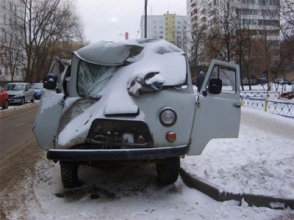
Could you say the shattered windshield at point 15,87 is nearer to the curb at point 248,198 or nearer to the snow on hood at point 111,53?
the snow on hood at point 111,53

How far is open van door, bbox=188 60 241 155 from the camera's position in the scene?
5078 mm

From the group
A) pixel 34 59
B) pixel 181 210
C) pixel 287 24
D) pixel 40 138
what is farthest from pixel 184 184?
pixel 34 59

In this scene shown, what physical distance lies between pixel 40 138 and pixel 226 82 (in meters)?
3.03

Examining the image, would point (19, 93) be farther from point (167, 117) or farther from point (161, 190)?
point (167, 117)

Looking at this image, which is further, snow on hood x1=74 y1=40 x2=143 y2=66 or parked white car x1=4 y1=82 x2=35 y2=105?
parked white car x1=4 y1=82 x2=35 y2=105

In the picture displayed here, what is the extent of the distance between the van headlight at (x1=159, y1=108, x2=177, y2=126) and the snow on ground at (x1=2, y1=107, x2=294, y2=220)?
1099 millimetres

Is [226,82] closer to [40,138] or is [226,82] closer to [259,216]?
[259,216]

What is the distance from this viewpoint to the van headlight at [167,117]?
15.5ft

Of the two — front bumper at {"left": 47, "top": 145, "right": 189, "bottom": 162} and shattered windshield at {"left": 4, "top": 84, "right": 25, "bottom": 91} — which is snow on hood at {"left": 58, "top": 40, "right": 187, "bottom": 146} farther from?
shattered windshield at {"left": 4, "top": 84, "right": 25, "bottom": 91}

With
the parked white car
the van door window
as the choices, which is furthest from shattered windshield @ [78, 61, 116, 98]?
the parked white car

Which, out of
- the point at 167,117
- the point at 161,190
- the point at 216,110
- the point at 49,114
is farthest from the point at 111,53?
the point at 161,190

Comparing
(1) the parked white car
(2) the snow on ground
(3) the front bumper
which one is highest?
(3) the front bumper

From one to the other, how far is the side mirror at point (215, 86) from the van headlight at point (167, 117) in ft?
2.88

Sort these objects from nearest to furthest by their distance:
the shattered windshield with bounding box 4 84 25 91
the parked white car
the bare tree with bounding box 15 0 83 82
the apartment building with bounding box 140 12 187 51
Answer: the parked white car
the shattered windshield with bounding box 4 84 25 91
the bare tree with bounding box 15 0 83 82
the apartment building with bounding box 140 12 187 51
